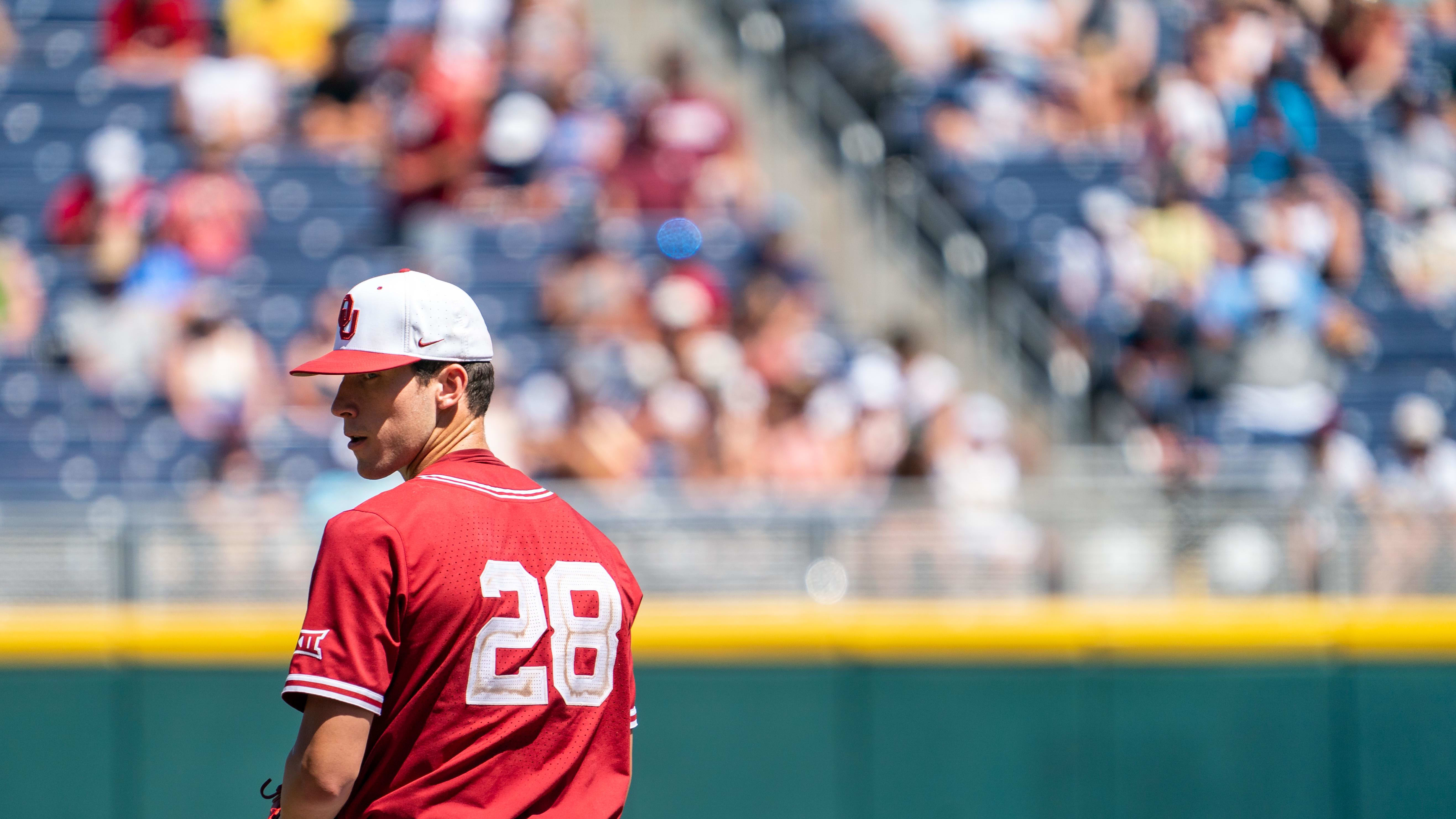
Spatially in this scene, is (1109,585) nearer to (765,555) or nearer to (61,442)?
(765,555)

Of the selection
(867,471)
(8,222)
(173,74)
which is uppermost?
(173,74)

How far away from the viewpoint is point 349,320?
8.29 ft

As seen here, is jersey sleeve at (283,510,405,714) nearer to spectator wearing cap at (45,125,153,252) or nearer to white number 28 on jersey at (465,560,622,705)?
white number 28 on jersey at (465,560,622,705)

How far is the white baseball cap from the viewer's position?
2482 mm

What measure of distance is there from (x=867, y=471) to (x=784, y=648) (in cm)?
165

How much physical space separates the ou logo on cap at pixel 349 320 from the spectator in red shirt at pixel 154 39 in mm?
7451

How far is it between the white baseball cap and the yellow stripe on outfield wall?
2979 mm

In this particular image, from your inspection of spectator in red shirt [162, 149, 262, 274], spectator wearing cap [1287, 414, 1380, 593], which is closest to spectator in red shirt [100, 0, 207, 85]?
spectator in red shirt [162, 149, 262, 274]

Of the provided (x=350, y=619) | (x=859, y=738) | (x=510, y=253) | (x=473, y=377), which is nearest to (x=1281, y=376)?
(x=859, y=738)

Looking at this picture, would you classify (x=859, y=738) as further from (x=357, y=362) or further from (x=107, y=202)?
(x=107, y=202)

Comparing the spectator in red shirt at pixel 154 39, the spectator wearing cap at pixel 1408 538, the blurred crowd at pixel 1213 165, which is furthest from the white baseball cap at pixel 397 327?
the spectator in red shirt at pixel 154 39

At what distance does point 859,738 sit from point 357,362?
132 inches

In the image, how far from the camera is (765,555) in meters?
5.44

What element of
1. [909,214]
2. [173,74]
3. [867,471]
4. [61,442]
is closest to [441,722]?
[867,471]
